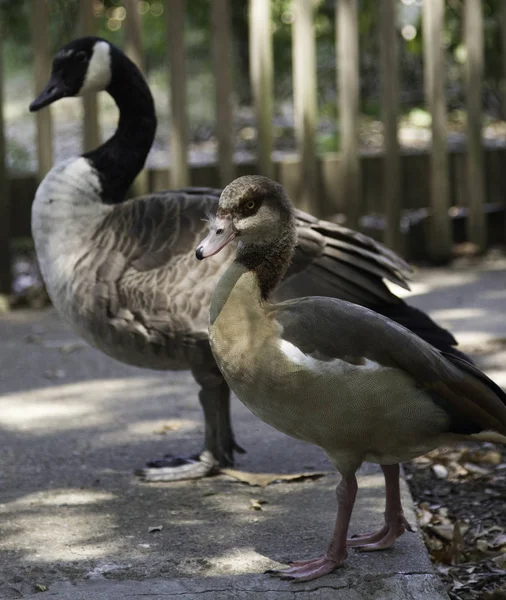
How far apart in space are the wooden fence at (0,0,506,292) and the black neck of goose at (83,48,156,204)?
199 cm

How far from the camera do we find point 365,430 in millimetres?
2926

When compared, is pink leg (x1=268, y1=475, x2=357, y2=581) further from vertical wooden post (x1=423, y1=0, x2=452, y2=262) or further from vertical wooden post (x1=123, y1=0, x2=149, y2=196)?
vertical wooden post (x1=423, y1=0, x2=452, y2=262)

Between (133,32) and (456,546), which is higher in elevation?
(133,32)

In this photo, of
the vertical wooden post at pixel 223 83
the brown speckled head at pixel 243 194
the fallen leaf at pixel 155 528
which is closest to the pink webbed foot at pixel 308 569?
the fallen leaf at pixel 155 528

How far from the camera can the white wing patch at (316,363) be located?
2.92 metres

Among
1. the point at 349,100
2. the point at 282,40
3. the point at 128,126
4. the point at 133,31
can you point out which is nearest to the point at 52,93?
the point at 128,126

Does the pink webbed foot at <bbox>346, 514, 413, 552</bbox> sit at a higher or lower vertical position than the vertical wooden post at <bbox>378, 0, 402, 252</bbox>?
lower

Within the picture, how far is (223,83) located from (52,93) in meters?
2.29

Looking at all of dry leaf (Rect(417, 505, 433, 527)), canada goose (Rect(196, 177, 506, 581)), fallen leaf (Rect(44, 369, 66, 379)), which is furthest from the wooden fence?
canada goose (Rect(196, 177, 506, 581))

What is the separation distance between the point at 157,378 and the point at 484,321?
6.50ft

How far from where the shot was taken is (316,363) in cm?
293

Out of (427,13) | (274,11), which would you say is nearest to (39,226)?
(427,13)

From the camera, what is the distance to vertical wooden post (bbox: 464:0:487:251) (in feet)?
23.3

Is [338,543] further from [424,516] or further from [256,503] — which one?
[424,516]
